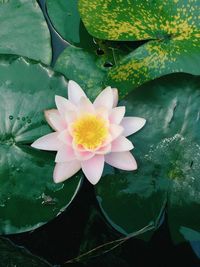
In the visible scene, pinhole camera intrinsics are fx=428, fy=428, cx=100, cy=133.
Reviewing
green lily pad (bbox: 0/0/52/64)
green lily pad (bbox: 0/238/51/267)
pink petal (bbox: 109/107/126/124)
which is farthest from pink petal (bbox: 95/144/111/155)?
green lily pad (bbox: 0/0/52/64)

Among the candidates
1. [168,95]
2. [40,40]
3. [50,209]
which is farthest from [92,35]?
[50,209]

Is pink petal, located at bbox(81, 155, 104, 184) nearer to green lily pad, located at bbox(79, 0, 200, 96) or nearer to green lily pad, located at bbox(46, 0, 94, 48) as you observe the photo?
green lily pad, located at bbox(79, 0, 200, 96)

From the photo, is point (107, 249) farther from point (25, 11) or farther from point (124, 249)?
point (25, 11)

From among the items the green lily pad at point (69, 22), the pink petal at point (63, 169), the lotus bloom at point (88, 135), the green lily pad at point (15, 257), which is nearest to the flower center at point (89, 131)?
the lotus bloom at point (88, 135)

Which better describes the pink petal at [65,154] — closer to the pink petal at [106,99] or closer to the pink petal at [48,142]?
the pink petal at [48,142]

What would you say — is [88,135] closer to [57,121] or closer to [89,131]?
[89,131]

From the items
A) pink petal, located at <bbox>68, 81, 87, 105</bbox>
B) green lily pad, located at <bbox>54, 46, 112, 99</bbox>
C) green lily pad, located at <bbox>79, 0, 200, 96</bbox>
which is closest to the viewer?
pink petal, located at <bbox>68, 81, 87, 105</bbox>
